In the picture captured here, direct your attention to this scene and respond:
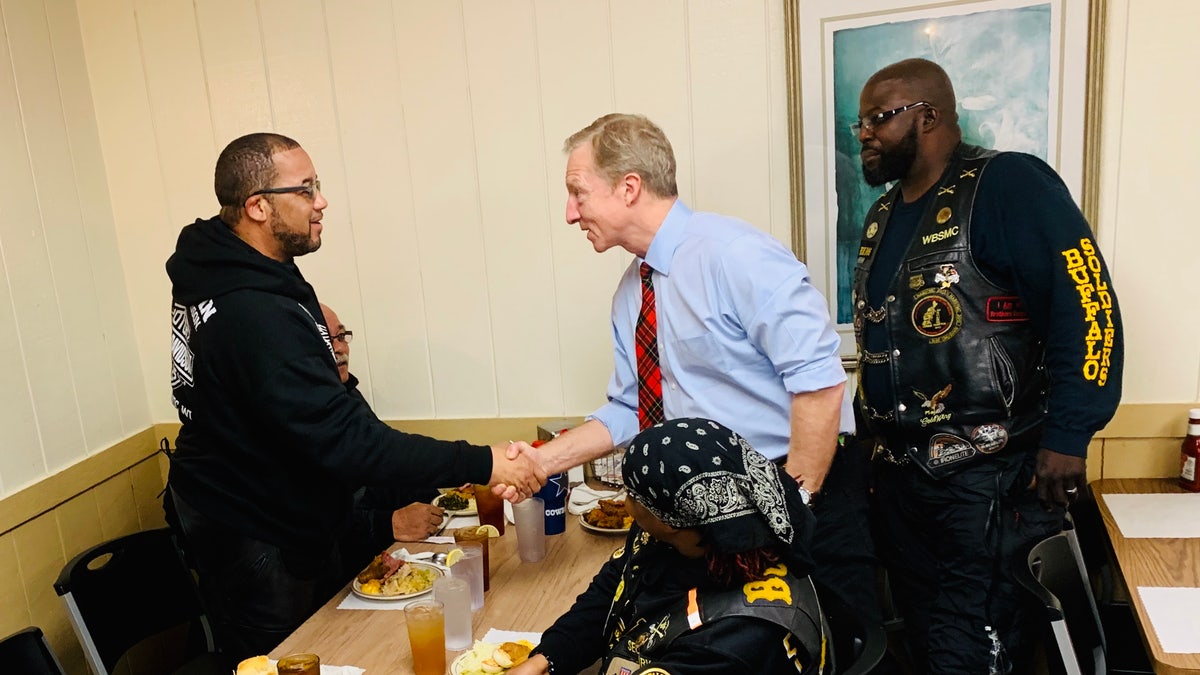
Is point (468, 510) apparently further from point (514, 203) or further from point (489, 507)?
point (514, 203)

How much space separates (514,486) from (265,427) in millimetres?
601

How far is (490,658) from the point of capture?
151cm

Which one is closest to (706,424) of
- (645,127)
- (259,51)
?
(645,127)

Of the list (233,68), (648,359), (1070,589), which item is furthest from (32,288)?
(1070,589)

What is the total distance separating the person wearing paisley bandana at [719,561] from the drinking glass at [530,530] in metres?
0.62

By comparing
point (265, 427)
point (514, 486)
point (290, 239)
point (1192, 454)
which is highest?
point (290, 239)

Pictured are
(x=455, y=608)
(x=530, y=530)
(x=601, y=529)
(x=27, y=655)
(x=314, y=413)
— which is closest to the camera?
(x=455, y=608)

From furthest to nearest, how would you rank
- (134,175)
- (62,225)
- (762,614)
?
(134,175) < (62,225) < (762,614)

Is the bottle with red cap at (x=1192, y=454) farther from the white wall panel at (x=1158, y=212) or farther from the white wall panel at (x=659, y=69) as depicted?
the white wall panel at (x=659, y=69)

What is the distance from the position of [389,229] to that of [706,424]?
1.79m

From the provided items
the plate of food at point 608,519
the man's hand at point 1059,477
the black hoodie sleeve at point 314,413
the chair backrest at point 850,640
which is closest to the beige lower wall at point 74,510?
the plate of food at point 608,519

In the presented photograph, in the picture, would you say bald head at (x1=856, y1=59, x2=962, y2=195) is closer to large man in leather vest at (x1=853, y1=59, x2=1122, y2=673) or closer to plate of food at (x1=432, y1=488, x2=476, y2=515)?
A: large man in leather vest at (x1=853, y1=59, x2=1122, y2=673)

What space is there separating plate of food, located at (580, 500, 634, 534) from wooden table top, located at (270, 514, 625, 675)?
3 cm

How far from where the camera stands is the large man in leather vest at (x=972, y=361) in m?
1.78
